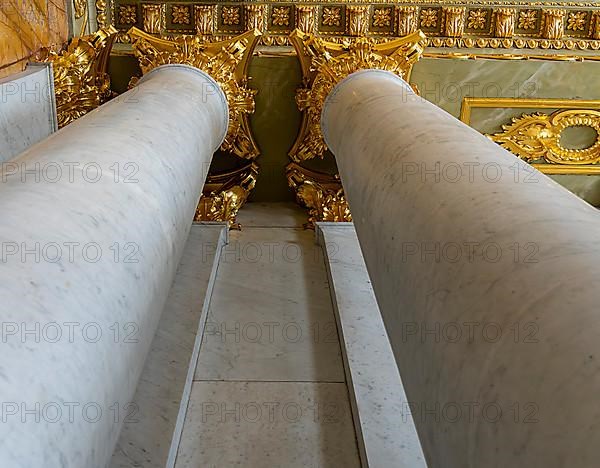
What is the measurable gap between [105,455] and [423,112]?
120 centimetres

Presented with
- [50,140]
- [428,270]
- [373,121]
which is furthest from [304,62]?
[428,270]

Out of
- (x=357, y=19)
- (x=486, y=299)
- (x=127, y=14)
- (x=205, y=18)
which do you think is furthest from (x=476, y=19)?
(x=486, y=299)

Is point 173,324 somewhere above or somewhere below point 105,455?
below

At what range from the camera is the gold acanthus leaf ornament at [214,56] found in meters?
3.26

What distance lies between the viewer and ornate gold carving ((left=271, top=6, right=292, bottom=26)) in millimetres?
3615

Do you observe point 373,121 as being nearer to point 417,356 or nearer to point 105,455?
point 417,356

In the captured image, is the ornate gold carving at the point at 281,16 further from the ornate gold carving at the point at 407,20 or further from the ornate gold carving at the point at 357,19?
the ornate gold carving at the point at 407,20

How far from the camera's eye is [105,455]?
1.06 meters

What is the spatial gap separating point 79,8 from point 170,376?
2.22 metres

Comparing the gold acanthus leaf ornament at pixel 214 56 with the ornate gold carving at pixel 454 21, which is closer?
the gold acanthus leaf ornament at pixel 214 56

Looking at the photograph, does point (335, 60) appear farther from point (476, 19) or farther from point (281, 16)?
point (476, 19)

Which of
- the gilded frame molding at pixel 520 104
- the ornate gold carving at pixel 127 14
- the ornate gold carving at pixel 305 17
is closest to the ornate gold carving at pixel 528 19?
the gilded frame molding at pixel 520 104

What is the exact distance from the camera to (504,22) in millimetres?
3680

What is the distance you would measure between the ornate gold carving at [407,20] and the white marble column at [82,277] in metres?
2.22
